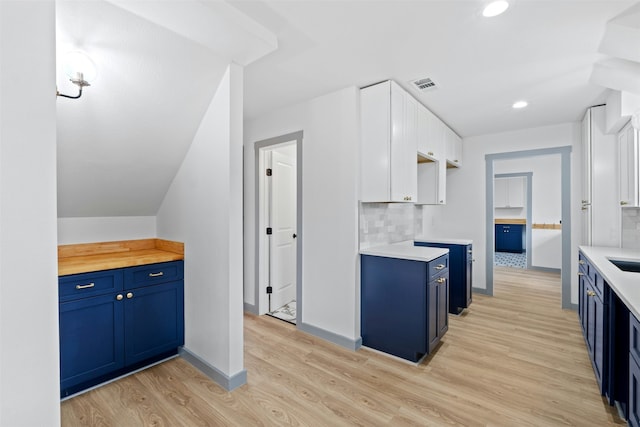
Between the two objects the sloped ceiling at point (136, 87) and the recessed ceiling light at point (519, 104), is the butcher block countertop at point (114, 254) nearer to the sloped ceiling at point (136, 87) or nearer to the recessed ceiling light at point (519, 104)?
the sloped ceiling at point (136, 87)

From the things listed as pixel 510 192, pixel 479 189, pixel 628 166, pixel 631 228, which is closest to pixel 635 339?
pixel 628 166

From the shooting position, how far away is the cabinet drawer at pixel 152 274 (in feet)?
7.19

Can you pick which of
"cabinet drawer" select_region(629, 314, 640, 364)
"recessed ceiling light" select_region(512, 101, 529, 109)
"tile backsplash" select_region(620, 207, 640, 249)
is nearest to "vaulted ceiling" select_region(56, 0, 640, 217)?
"recessed ceiling light" select_region(512, 101, 529, 109)

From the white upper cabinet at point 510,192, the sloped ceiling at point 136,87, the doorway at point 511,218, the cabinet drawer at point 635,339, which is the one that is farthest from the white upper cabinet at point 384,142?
the white upper cabinet at point 510,192

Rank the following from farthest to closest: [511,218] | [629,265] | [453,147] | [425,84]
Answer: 1. [511,218]
2. [453,147]
3. [425,84]
4. [629,265]

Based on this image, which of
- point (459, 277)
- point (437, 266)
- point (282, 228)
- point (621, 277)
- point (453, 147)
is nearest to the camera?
point (621, 277)

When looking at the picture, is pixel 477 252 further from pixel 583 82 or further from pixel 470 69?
pixel 470 69

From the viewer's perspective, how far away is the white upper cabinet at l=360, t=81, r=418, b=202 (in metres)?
2.59

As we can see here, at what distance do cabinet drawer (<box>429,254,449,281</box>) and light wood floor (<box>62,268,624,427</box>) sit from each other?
0.71 meters

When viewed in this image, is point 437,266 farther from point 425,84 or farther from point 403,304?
point 425,84

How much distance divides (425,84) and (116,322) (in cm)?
318

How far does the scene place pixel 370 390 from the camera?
204 centimetres

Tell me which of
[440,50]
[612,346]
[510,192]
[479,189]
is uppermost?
[440,50]

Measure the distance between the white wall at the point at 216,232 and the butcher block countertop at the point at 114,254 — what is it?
256mm
